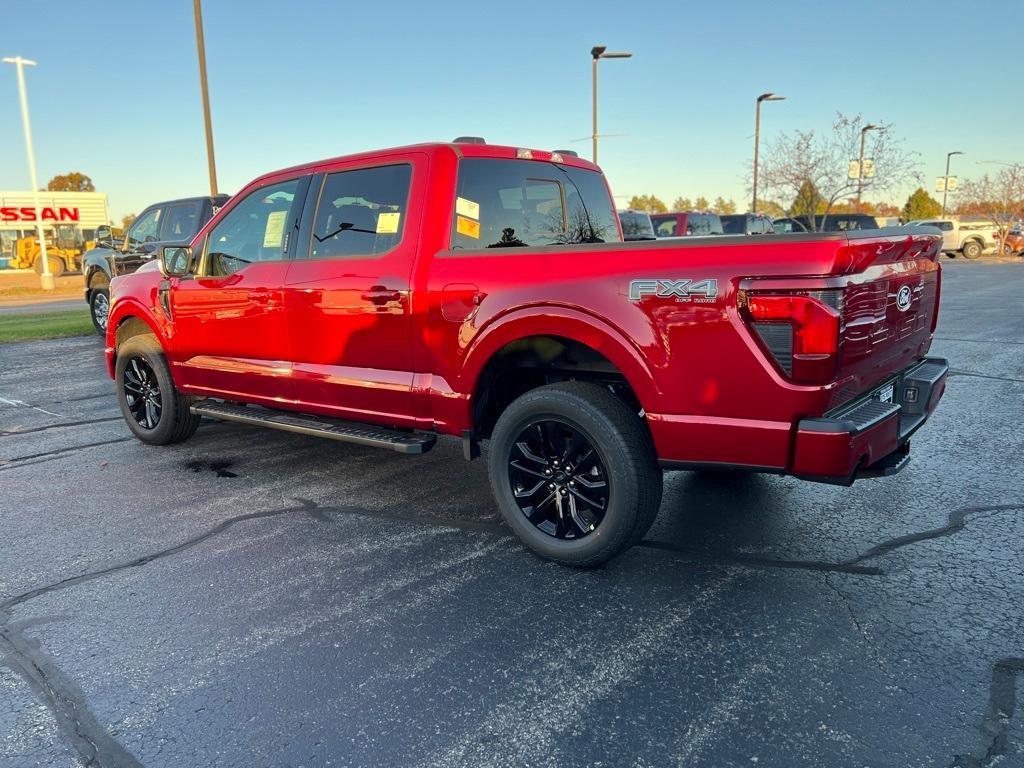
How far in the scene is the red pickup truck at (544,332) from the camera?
292 cm

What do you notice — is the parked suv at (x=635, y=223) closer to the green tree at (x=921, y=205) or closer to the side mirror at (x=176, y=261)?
the side mirror at (x=176, y=261)

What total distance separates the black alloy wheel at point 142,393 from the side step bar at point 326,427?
1.77 ft

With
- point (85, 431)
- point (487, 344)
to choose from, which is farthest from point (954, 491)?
point (85, 431)

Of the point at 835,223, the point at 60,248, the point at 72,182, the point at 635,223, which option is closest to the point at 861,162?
the point at 835,223

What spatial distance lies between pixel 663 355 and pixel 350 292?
1.93 meters

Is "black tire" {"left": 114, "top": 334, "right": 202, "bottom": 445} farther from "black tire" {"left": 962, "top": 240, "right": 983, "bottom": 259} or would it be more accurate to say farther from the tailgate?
"black tire" {"left": 962, "top": 240, "right": 983, "bottom": 259}

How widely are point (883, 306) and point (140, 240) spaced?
39.5ft

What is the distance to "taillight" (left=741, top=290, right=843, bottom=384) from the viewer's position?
2.78 metres

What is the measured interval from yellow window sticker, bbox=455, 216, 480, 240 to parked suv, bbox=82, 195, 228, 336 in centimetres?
831

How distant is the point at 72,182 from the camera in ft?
281

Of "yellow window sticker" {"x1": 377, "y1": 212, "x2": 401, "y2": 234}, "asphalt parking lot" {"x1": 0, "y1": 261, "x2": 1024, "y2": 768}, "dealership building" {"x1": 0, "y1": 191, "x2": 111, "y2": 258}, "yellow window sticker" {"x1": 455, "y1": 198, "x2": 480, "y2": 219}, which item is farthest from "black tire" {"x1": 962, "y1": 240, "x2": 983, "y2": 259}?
"dealership building" {"x1": 0, "y1": 191, "x2": 111, "y2": 258}

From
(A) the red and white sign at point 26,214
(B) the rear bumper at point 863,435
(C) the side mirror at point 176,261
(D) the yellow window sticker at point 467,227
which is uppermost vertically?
(A) the red and white sign at point 26,214

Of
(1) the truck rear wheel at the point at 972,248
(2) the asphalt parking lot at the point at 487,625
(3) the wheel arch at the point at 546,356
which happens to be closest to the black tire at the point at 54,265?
(2) the asphalt parking lot at the point at 487,625

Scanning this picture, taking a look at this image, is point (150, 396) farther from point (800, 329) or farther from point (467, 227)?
point (800, 329)
